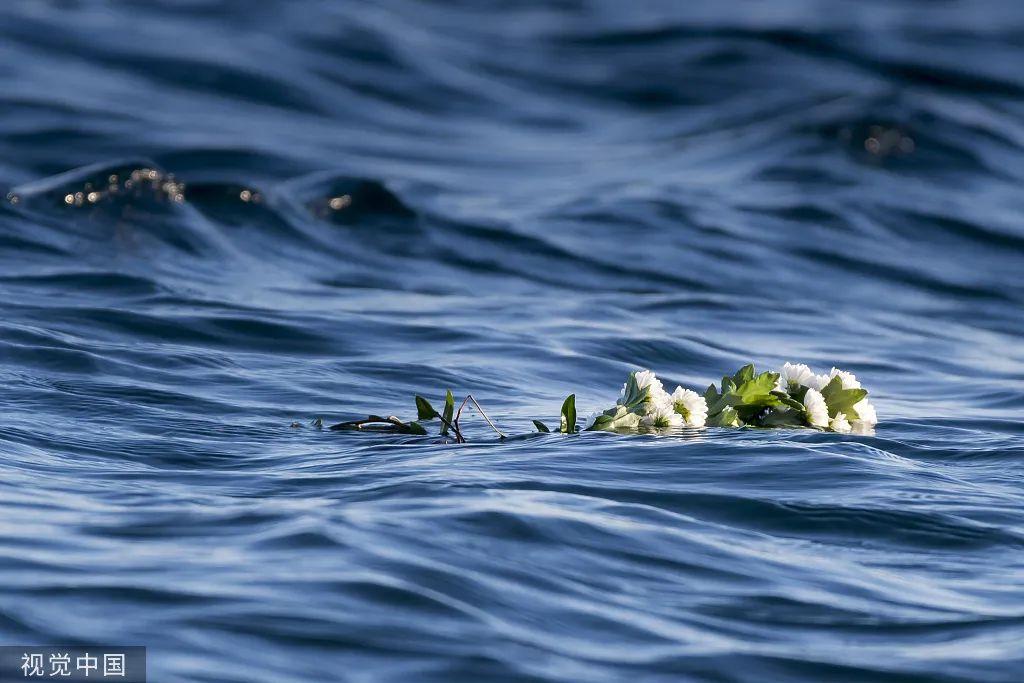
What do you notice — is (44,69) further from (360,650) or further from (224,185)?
(360,650)

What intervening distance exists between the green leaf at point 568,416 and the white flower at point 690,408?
0.32 meters

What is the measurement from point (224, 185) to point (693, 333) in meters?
3.63

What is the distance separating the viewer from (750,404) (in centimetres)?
491

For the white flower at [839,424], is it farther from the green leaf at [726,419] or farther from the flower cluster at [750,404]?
the green leaf at [726,419]

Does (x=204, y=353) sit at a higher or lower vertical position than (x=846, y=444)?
higher

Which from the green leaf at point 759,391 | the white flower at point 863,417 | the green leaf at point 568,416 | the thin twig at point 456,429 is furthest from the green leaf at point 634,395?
the white flower at point 863,417

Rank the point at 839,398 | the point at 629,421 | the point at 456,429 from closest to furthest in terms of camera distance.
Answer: the point at 456,429
the point at 629,421
the point at 839,398

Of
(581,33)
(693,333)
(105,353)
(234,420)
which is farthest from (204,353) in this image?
(581,33)

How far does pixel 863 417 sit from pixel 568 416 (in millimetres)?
967

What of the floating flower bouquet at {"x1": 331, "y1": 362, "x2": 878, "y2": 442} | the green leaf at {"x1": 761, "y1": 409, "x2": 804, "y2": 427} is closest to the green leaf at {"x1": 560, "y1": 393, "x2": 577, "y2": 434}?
the floating flower bouquet at {"x1": 331, "y1": 362, "x2": 878, "y2": 442}

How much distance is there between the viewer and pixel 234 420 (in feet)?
17.4

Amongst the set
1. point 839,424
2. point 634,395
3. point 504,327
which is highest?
point 504,327

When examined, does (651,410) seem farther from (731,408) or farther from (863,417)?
(863,417)

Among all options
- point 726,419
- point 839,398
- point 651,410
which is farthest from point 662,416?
point 839,398
